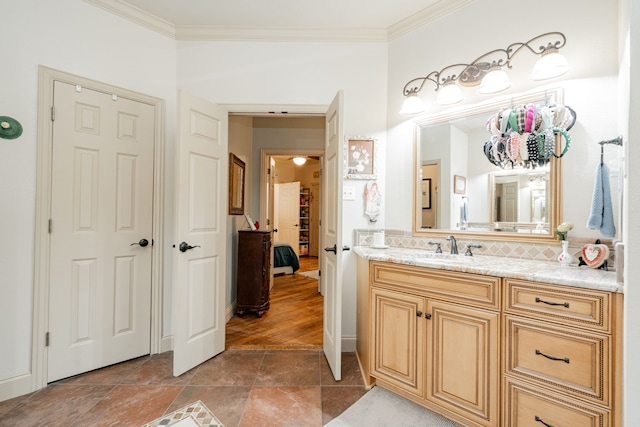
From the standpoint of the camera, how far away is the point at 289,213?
7.67 metres

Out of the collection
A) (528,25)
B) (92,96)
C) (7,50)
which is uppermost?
(528,25)

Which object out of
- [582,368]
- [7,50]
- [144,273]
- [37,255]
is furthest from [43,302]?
[582,368]

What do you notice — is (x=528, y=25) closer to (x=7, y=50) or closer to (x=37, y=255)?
(x=7, y=50)

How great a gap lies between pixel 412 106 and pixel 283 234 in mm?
5788

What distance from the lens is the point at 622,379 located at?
1.11m

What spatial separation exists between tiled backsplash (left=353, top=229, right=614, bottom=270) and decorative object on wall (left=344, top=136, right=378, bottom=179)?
1.69 ft

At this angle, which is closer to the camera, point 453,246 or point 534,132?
point 534,132

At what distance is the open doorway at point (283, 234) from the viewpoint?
2.84 metres

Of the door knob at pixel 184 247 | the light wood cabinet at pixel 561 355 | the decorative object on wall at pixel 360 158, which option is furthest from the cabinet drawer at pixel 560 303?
the door knob at pixel 184 247

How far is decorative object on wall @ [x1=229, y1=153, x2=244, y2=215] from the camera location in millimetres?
3256

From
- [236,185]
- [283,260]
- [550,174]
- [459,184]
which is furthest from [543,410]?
[283,260]

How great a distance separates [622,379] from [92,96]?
3.46m

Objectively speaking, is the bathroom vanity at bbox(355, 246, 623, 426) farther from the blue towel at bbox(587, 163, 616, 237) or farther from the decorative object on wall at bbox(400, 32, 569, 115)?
the decorative object on wall at bbox(400, 32, 569, 115)

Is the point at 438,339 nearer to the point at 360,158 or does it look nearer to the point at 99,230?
the point at 360,158
